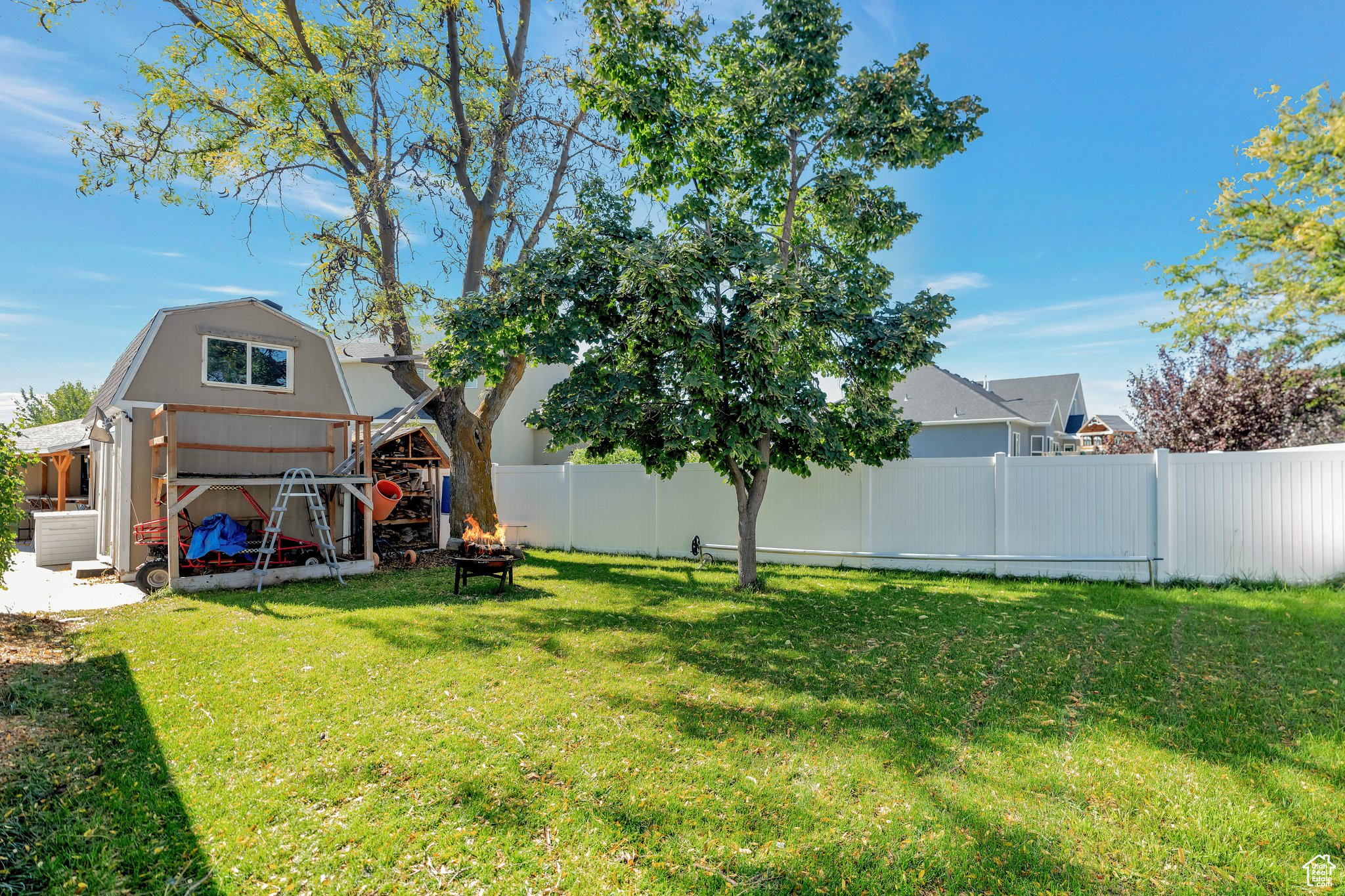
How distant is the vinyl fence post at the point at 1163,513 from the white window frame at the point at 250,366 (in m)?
14.0

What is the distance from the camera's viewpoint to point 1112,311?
15984mm

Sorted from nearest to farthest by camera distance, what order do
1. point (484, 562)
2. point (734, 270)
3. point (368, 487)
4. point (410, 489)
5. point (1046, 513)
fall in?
point (734, 270)
point (484, 562)
point (1046, 513)
point (368, 487)
point (410, 489)

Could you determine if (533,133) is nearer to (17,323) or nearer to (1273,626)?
(17,323)

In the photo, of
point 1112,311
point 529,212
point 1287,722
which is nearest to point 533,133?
point 529,212

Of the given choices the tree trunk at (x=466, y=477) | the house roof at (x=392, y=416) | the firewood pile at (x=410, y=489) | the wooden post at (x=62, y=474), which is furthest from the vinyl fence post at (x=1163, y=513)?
the wooden post at (x=62, y=474)

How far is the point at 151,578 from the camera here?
28.8ft

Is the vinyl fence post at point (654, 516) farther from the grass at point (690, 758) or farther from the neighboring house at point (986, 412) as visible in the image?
the neighboring house at point (986, 412)

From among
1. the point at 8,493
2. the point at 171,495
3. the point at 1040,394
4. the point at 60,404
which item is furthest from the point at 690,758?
the point at 60,404

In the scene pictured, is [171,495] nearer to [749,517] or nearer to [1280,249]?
[749,517]

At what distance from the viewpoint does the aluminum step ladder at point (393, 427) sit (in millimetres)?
11445

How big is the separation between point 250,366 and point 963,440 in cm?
2003

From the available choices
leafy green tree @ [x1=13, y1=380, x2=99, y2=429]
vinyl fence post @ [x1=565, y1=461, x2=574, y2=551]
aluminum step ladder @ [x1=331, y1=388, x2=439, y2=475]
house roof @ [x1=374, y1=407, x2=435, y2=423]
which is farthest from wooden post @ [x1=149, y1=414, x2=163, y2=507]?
leafy green tree @ [x1=13, y1=380, x2=99, y2=429]

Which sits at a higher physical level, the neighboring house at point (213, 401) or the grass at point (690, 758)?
the neighboring house at point (213, 401)

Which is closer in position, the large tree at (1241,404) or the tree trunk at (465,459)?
the tree trunk at (465,459)
